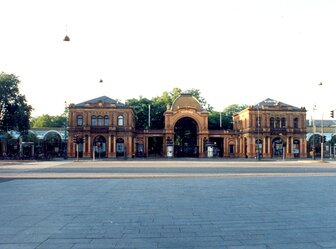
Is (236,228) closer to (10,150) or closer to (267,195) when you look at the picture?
(267,195)

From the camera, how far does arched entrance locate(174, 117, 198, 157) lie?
78.5 metres

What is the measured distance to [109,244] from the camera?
6.15 metres

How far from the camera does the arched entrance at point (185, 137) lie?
78.5 metres

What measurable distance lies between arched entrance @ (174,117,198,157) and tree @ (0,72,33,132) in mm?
33462

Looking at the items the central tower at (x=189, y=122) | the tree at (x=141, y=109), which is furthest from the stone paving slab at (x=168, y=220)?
the tree at (x=141, y=109)

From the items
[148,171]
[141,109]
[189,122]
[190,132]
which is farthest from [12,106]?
[190,132]

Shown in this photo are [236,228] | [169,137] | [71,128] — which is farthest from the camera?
[169,137]

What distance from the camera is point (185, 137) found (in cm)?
8200

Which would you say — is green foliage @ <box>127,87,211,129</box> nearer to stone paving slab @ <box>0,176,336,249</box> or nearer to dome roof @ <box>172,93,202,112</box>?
dome roof @ <box>172,93,202,112</box>

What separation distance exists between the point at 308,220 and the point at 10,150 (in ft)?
222

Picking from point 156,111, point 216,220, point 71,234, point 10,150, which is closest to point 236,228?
point 216,220

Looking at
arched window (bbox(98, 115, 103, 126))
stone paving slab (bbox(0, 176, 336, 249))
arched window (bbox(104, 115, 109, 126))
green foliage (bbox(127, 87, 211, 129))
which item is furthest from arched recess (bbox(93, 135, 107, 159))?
stone paving slab (bbox(0, 176, 336, 249))

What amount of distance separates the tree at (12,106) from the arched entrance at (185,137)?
33.5 m

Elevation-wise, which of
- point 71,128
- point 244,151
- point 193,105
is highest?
point 193,105
